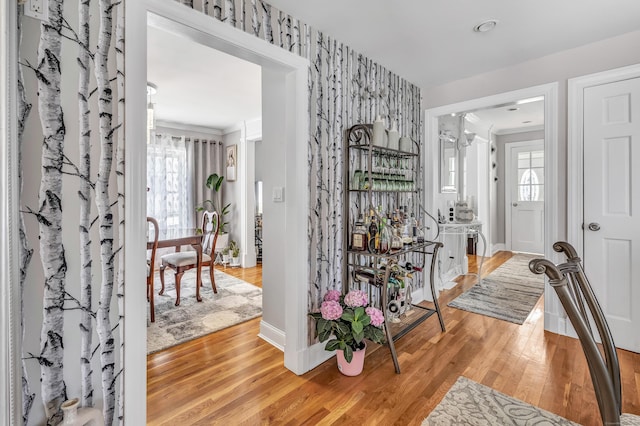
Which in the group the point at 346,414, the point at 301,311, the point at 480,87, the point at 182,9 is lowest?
the point at 346,414

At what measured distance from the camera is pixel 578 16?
208cm

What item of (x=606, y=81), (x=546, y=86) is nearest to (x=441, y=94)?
(x=546, y=86)

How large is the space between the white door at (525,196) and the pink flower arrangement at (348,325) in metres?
5.54

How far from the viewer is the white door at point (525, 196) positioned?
602 centimetres

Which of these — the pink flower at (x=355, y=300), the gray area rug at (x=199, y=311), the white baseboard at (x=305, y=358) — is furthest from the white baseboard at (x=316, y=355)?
the gray area rug at (x=199, y=311)

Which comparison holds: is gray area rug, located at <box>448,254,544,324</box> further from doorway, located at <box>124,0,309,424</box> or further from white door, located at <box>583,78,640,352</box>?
doorway, located at <box>124,0,309,424</box>

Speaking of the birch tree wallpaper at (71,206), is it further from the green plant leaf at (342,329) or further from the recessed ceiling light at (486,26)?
the recessed ceiling light at (486,26)

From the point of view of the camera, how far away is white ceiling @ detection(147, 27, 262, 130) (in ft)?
8.55

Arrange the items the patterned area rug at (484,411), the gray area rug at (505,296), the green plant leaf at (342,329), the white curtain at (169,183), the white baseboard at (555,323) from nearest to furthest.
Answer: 1. the patterned area rug at (484,411)
2. the green plant leaf at (342,329)
3. the white baseboard at (555,323)
4. the gray area rug at (505,296)
5. the white curtain at (169,183)

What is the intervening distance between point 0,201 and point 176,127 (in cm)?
464

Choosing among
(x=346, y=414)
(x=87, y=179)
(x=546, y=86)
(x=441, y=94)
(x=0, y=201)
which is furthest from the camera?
(x=441, y=94)

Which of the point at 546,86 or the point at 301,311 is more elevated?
the point at 546,86

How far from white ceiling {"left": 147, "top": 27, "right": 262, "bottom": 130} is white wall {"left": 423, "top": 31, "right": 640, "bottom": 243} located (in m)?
2.28

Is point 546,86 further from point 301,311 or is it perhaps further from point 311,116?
point 301,311
